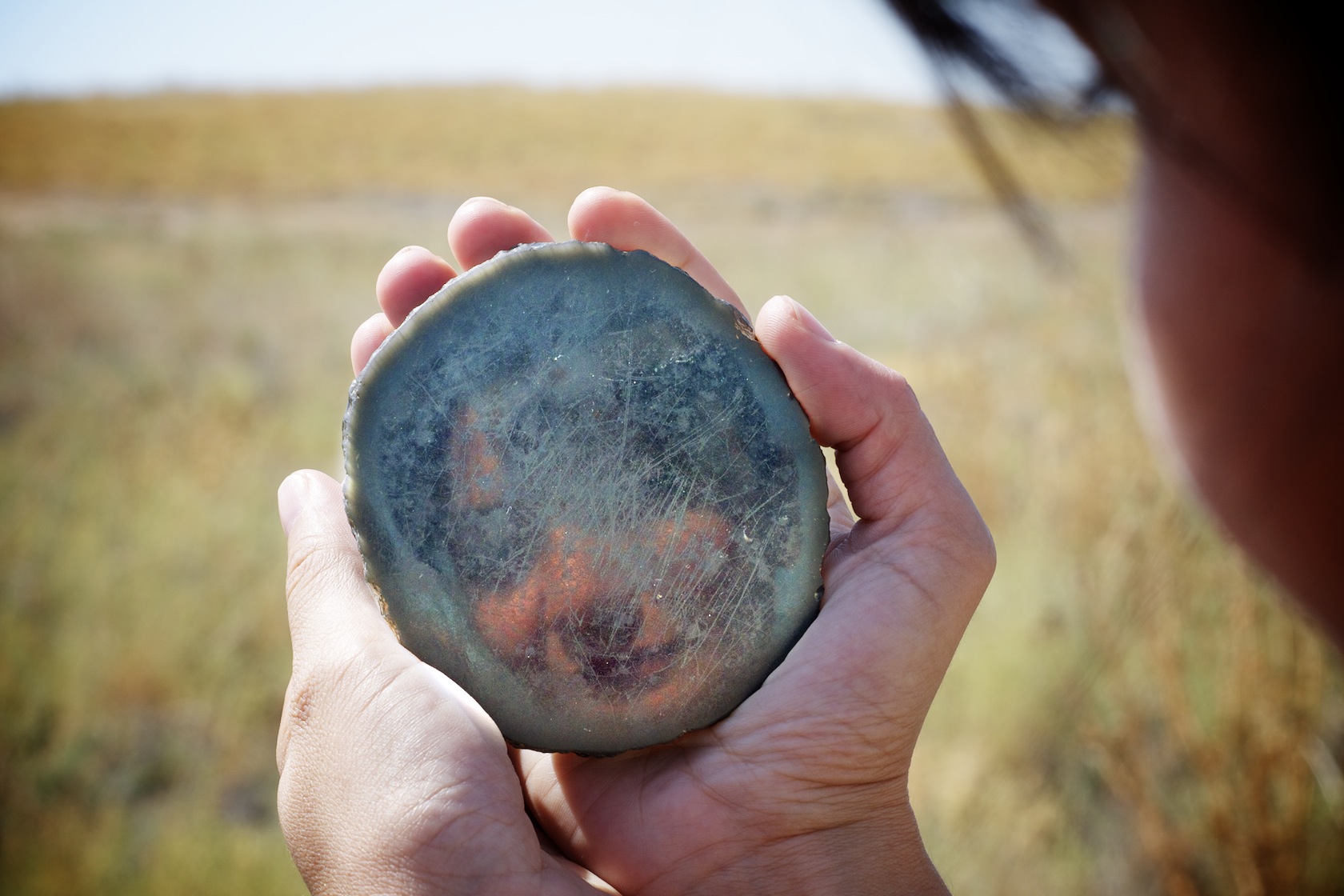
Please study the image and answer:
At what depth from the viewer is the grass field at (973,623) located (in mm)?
2330

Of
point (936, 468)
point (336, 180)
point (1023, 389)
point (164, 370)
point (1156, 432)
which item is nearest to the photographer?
point (1156, 432)

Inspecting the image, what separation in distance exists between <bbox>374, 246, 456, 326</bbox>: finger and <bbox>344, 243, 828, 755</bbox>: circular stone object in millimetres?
275

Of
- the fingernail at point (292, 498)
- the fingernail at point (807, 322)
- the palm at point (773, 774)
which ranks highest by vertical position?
the fingernail at point (807, 322)

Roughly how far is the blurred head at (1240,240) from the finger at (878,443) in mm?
697

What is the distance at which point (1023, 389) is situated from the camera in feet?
19.8

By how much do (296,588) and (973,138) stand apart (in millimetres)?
1242

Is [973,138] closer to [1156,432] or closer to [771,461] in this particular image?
[1156,432]

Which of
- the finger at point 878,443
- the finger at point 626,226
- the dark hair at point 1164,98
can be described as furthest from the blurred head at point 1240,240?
the finger at point 626,226

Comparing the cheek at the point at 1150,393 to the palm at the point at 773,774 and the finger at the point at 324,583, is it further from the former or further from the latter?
the finger at the point at 324,583

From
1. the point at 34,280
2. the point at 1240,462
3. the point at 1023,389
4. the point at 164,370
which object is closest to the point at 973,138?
the point at 1240,462

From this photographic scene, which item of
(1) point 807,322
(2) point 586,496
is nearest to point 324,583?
(2) point 586,496

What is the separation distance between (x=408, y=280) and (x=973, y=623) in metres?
3.11

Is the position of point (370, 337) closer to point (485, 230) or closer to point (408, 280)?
point (408, 280)

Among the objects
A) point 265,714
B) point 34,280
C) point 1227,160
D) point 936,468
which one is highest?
point 1227,160
